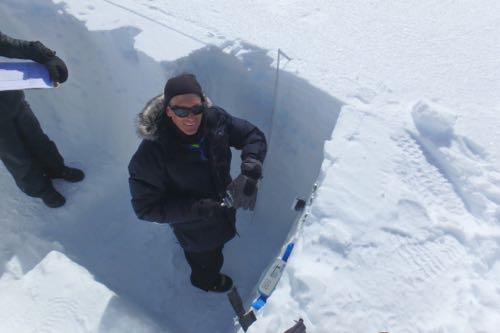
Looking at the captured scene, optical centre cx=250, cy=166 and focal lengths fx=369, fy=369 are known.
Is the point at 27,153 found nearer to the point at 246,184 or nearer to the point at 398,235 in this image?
the point at 246,184

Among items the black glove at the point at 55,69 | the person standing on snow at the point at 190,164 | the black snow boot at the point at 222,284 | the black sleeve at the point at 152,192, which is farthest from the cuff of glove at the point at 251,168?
the black glove at the point at 55,69

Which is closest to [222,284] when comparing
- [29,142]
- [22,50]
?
[29,142]

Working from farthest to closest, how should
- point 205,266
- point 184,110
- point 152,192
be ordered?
point 205,266 < point 152,192 < point 184,110

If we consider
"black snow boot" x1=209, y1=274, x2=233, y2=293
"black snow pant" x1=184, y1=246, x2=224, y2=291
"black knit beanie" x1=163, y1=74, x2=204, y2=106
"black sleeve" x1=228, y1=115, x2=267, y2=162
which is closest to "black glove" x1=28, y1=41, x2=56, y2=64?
"black knit beanie" x1=163, y1=74, x2=204, y2=106

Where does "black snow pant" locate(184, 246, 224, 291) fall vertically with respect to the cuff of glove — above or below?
below

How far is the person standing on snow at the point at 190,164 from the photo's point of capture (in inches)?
81.6

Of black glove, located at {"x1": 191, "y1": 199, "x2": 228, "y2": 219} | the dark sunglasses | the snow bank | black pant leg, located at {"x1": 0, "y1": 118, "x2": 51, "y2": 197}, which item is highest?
the dark sunglasses

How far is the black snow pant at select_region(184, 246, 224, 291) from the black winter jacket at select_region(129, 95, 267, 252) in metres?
0.33

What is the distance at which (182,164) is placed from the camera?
221 cm

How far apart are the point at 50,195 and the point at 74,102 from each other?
1131 millimetres

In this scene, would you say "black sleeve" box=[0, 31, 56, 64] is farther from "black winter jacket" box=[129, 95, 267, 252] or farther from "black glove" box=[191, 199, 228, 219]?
"black glove" box=[191, 199, 228, 219]

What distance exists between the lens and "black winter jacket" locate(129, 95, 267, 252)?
2119mm

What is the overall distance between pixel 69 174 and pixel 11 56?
1405 mm

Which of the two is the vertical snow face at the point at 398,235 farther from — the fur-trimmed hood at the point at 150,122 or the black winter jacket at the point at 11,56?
the black winter jacket at the point at 11,56
